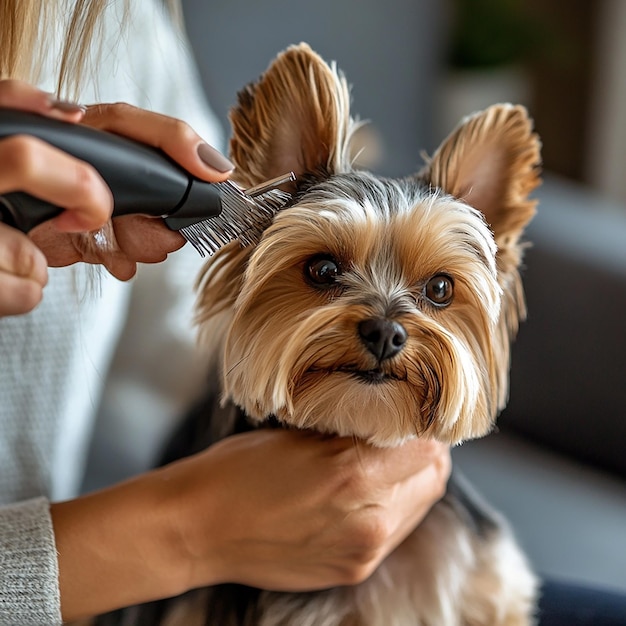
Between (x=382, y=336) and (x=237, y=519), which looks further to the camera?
(x=237, y=519)

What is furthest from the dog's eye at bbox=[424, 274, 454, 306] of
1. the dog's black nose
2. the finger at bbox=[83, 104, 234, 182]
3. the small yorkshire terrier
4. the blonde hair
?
the blonde hair

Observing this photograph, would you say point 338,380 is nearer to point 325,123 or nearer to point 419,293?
point 419,293

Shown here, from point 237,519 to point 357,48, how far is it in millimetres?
2124

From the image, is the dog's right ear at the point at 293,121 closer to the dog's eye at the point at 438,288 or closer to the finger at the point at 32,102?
the dog's eye at the point at 438,288

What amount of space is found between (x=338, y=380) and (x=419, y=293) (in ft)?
0.46

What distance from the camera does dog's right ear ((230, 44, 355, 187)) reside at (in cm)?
97

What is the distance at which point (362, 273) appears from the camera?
987 mm

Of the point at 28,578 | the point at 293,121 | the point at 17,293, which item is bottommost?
the point at 28,578

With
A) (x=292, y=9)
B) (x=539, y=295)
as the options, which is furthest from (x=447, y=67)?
(x=539, y=295)

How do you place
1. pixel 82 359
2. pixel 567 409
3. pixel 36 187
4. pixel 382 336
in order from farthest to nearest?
pixel 567 409, pixel 82 359, pixel 382 336, pixel 36 187

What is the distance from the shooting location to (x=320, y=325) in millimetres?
923

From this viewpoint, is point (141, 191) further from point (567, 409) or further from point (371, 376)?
point (567, 409)

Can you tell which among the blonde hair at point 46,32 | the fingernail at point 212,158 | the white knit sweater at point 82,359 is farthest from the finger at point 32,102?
the white knit sweater at point 82,359

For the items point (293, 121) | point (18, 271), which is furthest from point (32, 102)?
point (293, 121)
